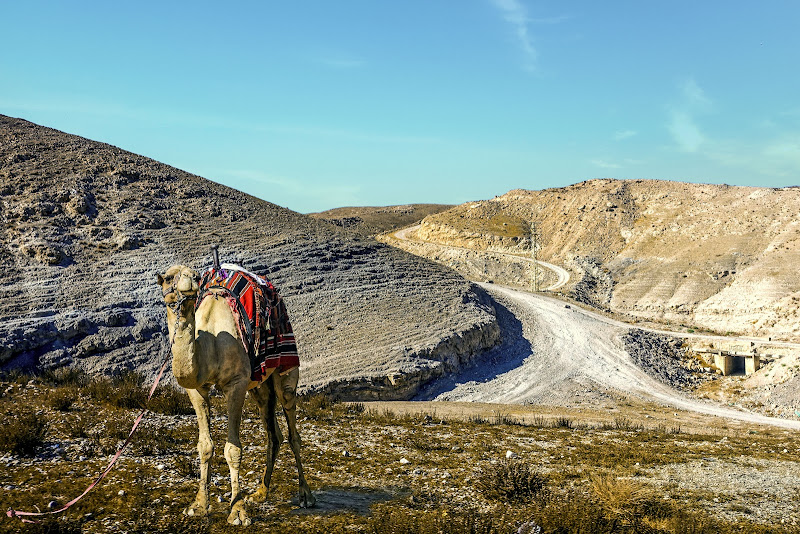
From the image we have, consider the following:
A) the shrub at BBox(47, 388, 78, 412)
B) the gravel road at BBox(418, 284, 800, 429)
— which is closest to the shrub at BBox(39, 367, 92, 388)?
the shrub at BBox(47, 388, 78, 412)

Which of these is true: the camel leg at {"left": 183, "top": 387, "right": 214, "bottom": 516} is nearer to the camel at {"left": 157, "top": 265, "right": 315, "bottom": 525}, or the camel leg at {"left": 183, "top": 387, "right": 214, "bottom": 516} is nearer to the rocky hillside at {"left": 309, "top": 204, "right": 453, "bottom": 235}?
the camel at {"left": 157, "top": 265, "right": 315, "bottom": 525}

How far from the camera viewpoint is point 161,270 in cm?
3030

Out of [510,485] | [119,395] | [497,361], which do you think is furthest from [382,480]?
[497,361]

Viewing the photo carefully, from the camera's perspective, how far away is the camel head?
249 inches

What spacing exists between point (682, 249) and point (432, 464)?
5607 centimetres

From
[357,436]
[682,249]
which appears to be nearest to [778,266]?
[682,249]

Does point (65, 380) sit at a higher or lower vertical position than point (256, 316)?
lower

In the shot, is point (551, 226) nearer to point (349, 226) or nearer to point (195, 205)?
point (349, 226)

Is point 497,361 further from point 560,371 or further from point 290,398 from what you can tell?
point 290,398

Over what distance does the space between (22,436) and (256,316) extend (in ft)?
15.7

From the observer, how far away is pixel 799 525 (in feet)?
25.8

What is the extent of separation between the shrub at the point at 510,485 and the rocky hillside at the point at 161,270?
1705 centimetres

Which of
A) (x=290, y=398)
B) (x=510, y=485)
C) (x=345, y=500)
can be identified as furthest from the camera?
(x=510, y=485)

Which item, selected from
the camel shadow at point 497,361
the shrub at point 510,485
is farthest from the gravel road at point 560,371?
the shrub at point 510,485
